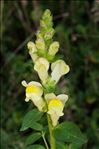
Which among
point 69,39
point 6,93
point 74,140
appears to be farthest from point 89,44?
point 74,140

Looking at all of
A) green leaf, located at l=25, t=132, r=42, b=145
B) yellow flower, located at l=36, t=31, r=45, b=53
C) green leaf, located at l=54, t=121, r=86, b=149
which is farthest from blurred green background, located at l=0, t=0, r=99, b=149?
yellow flower, located at l=36, t=31, r=45, b=53

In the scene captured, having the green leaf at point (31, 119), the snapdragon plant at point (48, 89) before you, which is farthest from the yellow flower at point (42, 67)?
the green leaf at point (31, 119)

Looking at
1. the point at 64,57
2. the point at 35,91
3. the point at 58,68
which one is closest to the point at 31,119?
the point at 35,91

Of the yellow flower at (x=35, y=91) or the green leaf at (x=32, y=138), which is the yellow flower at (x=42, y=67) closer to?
the yellow flower at (x=35, y=91)

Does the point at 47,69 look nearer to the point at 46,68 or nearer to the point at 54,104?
the point at 46,68

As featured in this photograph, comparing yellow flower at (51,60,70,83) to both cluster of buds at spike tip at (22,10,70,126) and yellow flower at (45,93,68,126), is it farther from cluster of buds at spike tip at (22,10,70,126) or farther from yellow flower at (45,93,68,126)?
yellow flower at (45,93,68,126)

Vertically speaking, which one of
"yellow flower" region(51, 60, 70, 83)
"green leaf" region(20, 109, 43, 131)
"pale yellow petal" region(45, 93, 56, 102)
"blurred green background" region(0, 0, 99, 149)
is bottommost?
"blurred green background" region(0, 0, 99, 149)
